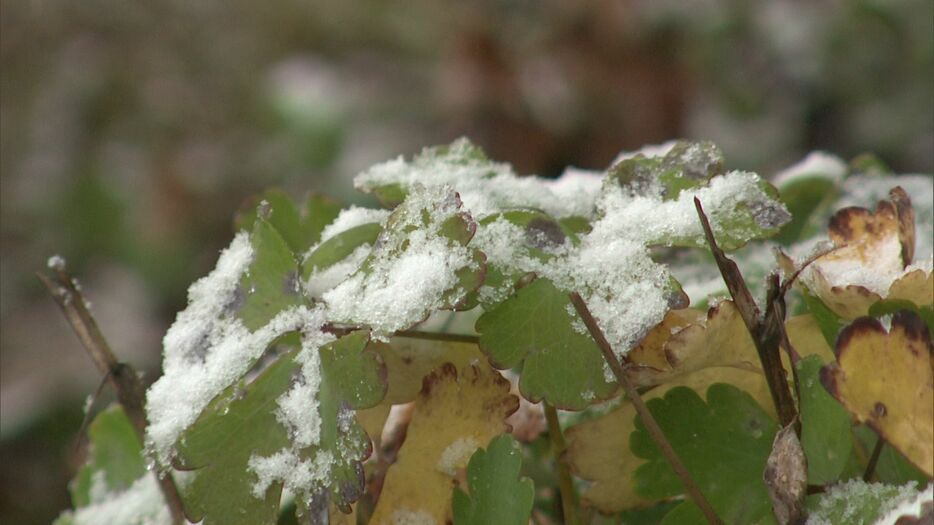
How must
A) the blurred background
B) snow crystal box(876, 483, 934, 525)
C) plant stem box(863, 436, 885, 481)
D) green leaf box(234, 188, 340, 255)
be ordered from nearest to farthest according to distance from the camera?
snow crystal box(876, 483, 934, 525), plant stem box(863, 436, 885, 481), green leaf box(234, 188, 340, 255), the blurred background

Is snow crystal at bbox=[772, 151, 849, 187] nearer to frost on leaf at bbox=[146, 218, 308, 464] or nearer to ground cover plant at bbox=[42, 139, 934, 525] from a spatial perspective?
ground cover plant at bbox=[42, 139, 934, 525]

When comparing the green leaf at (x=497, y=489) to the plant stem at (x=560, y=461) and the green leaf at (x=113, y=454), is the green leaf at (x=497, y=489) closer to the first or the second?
the plant stem at (x=560, y=461)

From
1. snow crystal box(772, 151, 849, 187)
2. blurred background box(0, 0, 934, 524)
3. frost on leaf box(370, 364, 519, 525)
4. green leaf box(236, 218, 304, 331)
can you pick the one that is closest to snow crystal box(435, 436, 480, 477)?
frost on leaf box(370, 364, 519, 525)

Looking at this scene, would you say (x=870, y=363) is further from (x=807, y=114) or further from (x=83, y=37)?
(x=83, y=37)

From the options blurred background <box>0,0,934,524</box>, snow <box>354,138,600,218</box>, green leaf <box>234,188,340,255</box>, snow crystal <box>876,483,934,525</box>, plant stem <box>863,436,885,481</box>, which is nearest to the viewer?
snow crystal <box>876,483,934,525</box>

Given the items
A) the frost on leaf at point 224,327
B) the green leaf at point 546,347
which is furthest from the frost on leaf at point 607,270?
the frost on leaf at point 224,327

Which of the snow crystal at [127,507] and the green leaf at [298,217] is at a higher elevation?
the green leaf at [298,217]
